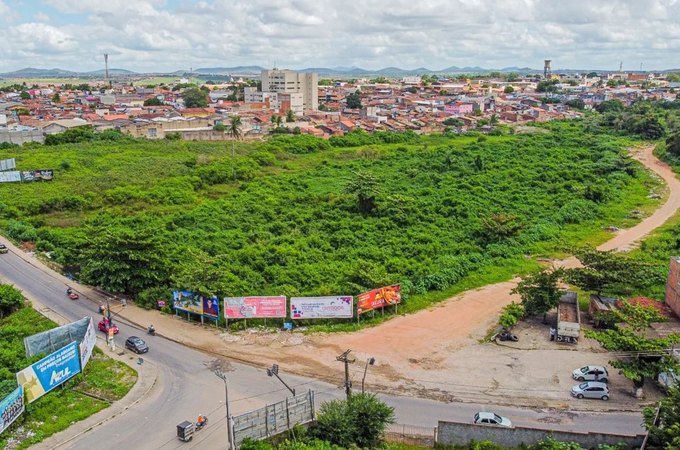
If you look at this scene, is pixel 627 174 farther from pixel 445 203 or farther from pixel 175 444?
pixel 175 444

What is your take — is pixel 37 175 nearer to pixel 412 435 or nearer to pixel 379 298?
pixel 379 298

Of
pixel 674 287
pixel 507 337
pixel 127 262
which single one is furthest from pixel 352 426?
pixel 674 287

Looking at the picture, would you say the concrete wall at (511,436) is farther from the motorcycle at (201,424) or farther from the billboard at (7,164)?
the billboard at (7,164)

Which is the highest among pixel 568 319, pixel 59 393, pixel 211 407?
pixel 568 319

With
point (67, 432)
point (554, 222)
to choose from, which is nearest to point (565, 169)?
point (554, 222)

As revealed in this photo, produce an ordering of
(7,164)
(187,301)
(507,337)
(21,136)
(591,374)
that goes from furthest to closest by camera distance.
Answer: (21,136)
(7,164)
(187,301)
(507,337)
(591,374)

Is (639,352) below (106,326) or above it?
above

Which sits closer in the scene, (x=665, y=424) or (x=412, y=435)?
(x=665, y=424)

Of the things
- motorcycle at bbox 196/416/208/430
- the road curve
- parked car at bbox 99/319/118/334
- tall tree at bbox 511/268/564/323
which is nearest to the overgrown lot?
parked car at bbox 99/319/118/334
